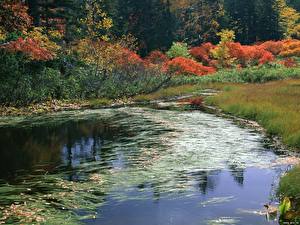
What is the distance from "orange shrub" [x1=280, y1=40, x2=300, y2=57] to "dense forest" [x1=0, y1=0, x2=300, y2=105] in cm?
14

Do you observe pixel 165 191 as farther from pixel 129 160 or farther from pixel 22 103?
pixel 22 103

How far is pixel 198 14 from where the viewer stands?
71000 mm

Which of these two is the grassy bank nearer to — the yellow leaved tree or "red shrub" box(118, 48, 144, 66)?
"red shrub" box(118, 48, 144, 66)

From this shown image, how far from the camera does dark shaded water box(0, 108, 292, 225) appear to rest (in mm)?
10492

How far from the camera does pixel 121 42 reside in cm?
4869

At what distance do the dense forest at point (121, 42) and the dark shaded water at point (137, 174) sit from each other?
25.3ft

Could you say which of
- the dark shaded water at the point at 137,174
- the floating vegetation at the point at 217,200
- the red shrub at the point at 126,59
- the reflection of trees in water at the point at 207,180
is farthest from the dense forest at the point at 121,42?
the floating vegetation at the point at 217,200

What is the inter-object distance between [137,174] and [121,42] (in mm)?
36120

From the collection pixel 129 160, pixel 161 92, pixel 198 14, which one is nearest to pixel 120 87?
pixel 161 92

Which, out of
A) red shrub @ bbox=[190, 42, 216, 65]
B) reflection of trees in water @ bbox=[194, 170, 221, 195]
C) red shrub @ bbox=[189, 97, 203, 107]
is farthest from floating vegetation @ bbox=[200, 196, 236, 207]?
red shrub @ bbox=[190, 42, 216, 65]

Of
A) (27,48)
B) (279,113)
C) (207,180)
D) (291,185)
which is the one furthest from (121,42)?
(291,185)

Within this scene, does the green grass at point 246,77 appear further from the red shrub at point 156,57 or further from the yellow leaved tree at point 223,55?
the yellow leaved tree at point 223,55

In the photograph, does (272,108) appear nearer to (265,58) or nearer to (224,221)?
(224,221)

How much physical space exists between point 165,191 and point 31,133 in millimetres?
12279
